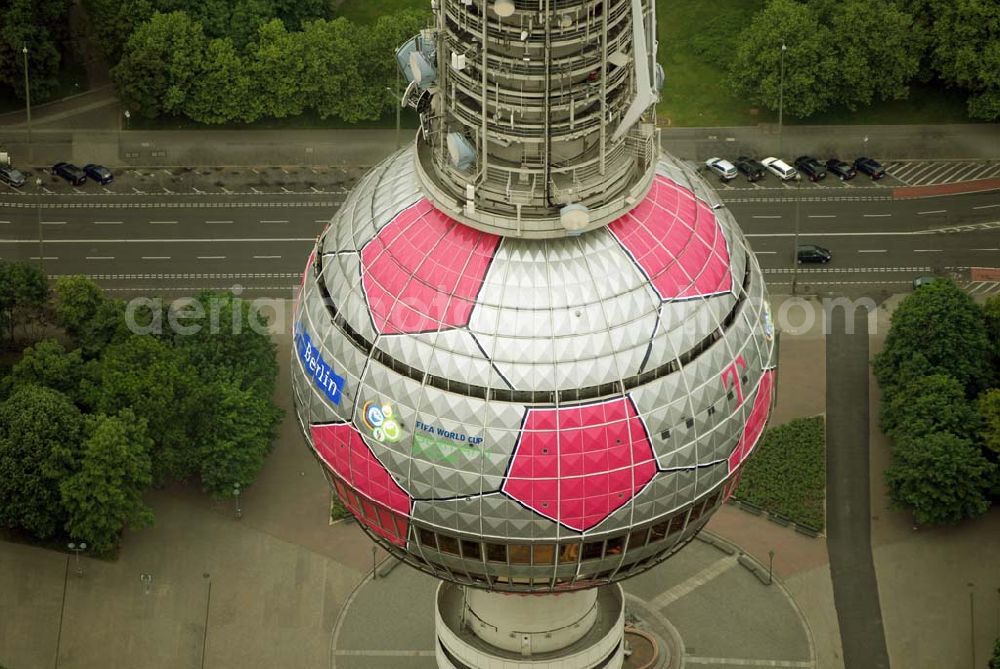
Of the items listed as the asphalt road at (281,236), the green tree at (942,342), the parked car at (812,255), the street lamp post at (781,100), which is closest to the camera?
the green tree at (942,342)

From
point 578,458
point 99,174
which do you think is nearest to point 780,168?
point 99,174

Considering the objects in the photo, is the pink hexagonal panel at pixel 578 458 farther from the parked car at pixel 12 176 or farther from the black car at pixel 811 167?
the parked car at pixel 12 176

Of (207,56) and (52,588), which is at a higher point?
(207,56)

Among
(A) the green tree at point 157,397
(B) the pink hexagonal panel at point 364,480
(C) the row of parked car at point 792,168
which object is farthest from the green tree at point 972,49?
(B) the pink hexagonal panel at point 364,480

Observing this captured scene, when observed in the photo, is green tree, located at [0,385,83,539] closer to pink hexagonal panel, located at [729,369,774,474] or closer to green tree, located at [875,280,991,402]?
pink hexagonal panel, located at [729,369,774,474]

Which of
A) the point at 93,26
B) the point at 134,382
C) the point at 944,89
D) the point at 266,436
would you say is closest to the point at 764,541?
the point at 266,436

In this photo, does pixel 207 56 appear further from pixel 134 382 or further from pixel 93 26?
pixel 134 382

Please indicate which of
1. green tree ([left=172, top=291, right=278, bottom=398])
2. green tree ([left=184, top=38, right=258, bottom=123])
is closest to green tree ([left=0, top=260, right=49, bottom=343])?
green tree ([left=172, top=291, right=278, bottom=398])
